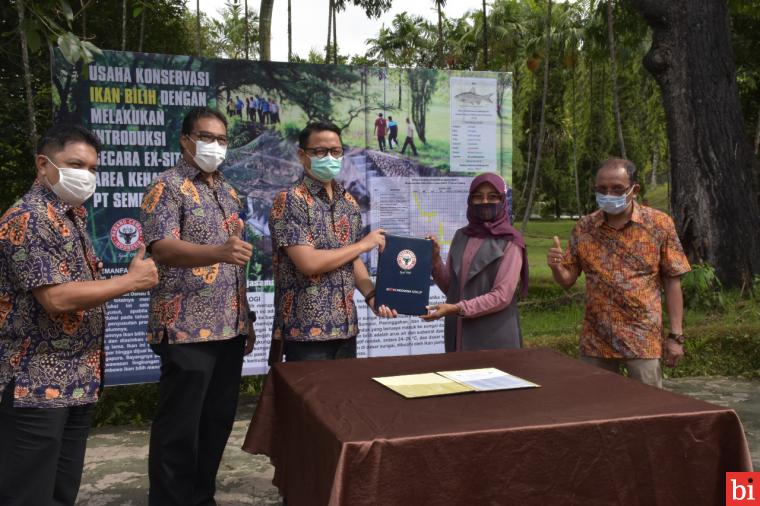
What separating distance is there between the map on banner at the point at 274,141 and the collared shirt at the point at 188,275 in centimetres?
180

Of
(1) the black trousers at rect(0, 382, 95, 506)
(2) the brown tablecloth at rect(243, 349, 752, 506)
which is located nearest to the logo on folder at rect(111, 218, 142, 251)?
(1) the black trousers at rect(0, 382, 95, 506)

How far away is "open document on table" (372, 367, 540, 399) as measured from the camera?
245 cm

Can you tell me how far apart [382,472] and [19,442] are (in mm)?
1299

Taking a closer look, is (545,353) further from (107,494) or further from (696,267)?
(696,267)

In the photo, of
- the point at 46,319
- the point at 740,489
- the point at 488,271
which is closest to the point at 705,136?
the point at 488,271

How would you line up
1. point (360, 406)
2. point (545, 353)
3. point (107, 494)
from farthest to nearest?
point (107, 494), point (545, 353), point (360, 406)

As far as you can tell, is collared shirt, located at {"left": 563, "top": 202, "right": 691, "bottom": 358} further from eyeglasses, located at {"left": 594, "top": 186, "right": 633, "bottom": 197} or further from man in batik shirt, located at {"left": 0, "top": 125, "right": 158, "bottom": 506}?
man in batik shirt, located at {"left": 0, "top": 125, "right": 158, "bottom": 506}

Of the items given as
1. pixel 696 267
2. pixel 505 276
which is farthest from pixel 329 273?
pixel 696 267

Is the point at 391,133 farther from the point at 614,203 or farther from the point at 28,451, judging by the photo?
the point at 28,451

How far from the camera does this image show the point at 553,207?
41.4 metres

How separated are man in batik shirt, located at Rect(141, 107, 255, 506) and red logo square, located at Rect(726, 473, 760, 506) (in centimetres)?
203

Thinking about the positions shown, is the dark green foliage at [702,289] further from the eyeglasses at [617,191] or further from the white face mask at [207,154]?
the white face mask at [207,154]

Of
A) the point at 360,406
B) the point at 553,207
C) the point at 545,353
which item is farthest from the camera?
the point at 553,207

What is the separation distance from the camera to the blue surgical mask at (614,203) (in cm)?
342
